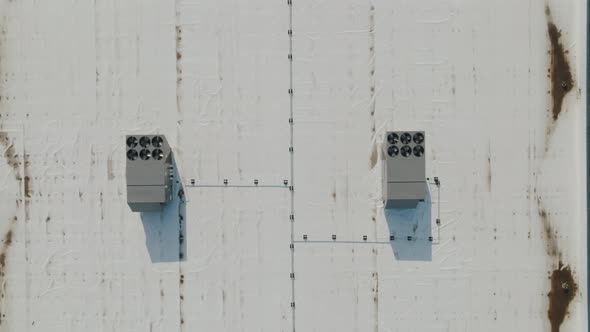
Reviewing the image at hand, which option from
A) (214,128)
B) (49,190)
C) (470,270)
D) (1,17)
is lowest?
(470,270)

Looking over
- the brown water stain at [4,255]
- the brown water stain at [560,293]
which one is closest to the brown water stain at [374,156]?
the brown water stain at [560,293]

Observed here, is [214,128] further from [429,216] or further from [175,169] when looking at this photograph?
[429,216]

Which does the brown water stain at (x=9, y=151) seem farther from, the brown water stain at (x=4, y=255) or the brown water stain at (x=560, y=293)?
the brown water stain at (x=560, y=293)

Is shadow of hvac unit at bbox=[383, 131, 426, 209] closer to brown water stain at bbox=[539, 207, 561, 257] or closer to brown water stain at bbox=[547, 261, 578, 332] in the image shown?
Answer: brown water stain at bbox=[539, 207, 561, 257]

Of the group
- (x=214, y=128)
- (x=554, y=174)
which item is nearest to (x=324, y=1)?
(x=214, y=128)

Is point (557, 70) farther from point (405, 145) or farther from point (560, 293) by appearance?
point (560, 293)

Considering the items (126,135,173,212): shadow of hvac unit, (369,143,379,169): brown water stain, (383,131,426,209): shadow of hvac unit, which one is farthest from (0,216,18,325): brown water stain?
(383,131,426,209): shadow of hvac unit
